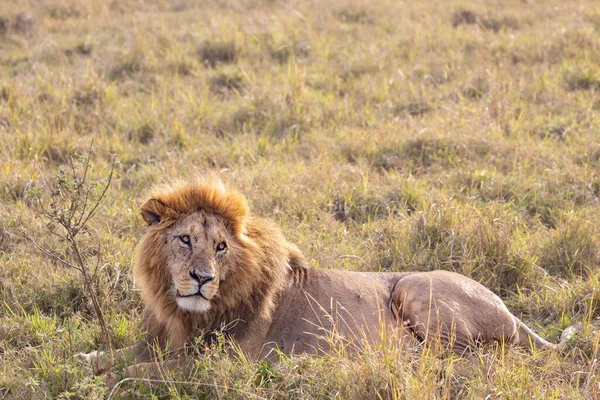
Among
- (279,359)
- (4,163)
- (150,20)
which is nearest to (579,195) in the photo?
(279,359)

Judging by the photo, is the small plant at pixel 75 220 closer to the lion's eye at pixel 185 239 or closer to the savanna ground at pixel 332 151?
the savanna ground at pixel 332 151

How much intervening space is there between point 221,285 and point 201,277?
21 centimetres

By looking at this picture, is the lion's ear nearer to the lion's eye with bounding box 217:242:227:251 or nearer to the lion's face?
the lion's face

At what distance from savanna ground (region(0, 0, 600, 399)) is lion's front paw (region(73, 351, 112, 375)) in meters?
0.11

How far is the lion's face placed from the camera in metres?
3.75

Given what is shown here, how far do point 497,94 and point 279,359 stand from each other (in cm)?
424

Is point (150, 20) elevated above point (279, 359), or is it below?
above

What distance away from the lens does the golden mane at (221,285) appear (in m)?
3.93

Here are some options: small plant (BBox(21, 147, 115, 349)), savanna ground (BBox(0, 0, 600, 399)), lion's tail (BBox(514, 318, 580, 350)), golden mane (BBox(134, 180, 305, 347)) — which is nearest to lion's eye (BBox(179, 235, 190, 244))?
golden mane (BBox(134, 180, 305, 347))

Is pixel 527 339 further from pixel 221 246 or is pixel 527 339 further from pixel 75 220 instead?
pixel 75 220

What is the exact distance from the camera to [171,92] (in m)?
7.88

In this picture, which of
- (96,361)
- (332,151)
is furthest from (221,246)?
(332,151)

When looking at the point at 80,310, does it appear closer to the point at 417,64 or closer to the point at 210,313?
the point at 210,313

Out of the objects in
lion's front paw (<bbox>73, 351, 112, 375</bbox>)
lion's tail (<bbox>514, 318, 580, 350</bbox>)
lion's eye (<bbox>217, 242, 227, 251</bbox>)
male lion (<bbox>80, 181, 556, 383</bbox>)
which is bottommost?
lion's tail (<bbox>514, 318, 580, 350</bbox>)
